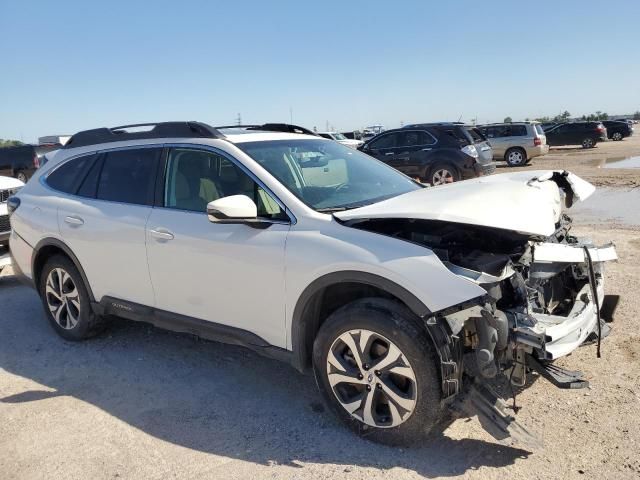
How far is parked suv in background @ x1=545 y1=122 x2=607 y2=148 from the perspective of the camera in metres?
31.6

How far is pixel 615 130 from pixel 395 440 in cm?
4089

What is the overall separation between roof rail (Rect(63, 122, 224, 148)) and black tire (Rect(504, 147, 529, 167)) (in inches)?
792

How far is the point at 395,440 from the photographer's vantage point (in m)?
3.12

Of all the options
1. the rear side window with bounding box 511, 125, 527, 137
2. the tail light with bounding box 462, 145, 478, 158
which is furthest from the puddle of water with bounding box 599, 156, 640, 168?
the tail light with bounding box 462, 145, 478, 158

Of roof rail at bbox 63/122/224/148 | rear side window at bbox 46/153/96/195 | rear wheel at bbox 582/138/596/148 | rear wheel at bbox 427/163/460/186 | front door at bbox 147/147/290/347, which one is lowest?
rear wheel at bbox 582/138/596/148

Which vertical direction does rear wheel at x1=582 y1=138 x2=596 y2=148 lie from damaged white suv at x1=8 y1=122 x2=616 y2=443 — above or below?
below

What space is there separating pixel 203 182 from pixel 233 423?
1.68 metres

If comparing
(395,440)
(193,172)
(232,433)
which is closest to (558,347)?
(395,440)

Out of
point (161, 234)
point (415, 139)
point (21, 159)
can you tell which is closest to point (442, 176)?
point (415, 139)

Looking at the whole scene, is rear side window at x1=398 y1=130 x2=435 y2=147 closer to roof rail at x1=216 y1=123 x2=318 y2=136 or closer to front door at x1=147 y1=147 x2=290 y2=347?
roof rail at x1=216 y1=123 x2=318 y2=136

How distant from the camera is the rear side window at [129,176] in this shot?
4.27m

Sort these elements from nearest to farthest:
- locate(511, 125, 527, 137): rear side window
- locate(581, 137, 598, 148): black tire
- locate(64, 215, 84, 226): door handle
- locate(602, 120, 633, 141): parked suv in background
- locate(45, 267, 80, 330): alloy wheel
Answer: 1. locate(64, 215, 84, 226): door handle
2. locate(45, 267, 80, 330): alloy wheel
3. locate(511, 125, 527, 137): rear side window
4. locate(581, 137, 598, 148): black tire
5. locate(602, 120, 633, 141): parked suv in background

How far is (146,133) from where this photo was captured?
4406mm

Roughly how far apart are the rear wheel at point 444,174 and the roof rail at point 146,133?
10.3 metres
